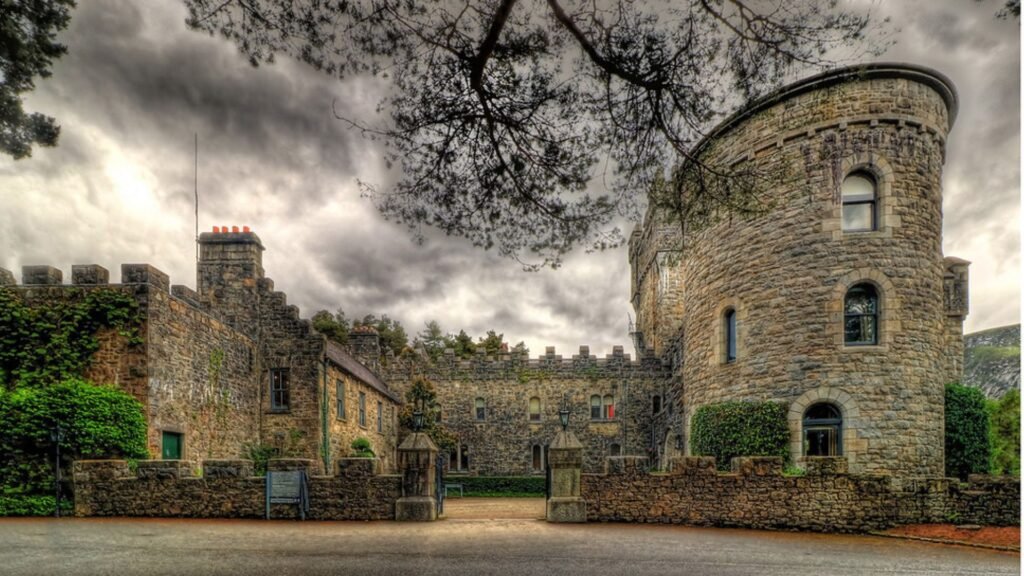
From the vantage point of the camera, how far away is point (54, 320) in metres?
11.4

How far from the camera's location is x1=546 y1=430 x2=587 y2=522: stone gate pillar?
1046 cm

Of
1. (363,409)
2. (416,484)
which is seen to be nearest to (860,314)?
(416,484)

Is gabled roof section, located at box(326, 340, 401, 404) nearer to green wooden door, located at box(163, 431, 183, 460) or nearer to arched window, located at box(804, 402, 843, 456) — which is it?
green wooden door, located at box(163, 431, 183, 460)

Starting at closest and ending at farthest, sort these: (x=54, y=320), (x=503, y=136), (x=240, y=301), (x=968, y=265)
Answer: (x=503, y=136), (x=54, y=320), (x=968, y=265), (x=240, y=301)

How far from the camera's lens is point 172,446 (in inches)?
495

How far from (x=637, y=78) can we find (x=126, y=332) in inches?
465

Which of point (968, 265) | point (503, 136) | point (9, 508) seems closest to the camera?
point (503, 136)

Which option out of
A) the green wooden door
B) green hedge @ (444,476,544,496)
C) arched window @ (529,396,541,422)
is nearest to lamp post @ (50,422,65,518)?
the green wooden door

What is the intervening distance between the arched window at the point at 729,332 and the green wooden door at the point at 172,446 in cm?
1483

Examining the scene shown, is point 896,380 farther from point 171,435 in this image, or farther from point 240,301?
point 240,301

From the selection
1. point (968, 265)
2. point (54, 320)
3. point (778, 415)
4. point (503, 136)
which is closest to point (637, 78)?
point (503, 136)

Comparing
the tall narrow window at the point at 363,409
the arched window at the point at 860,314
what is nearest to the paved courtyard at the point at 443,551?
the arched window at the point at 860,314

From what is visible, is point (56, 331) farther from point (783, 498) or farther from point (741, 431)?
point (741, 431)

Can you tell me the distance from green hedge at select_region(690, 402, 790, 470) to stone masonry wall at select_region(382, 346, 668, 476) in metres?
14.0
